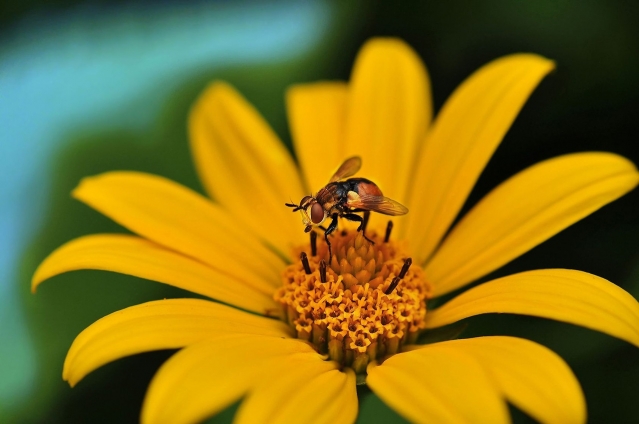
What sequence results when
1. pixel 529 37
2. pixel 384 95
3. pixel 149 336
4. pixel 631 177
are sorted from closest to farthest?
pixel 149 336
pixel 631 177
pixel 384 95
pixel 529 37

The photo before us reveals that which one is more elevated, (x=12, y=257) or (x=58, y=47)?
(x=58, y=47)

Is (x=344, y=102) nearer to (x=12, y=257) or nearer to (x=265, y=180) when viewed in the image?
(x=265, y=180)

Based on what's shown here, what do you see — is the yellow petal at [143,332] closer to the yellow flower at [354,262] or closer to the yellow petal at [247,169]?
the yellow flower at [354,262]

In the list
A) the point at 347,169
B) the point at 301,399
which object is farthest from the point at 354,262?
the point at 301,399

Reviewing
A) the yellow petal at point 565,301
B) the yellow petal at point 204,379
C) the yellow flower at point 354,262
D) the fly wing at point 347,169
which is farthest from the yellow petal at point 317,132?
the yellow petal at point 204,379

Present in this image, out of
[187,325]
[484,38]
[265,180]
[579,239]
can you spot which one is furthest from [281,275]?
[484,38]

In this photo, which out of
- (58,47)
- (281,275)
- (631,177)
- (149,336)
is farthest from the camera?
(58,47)
